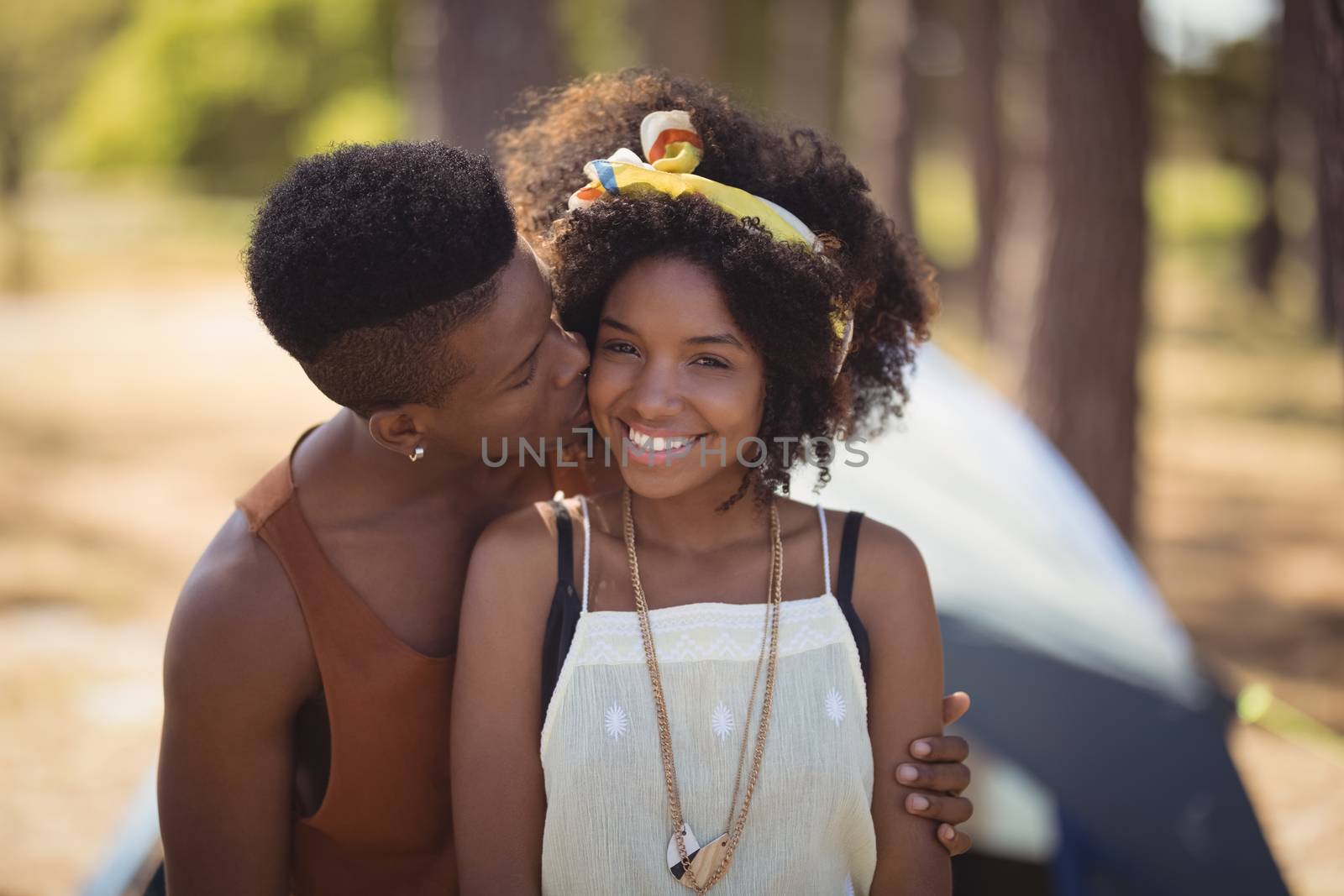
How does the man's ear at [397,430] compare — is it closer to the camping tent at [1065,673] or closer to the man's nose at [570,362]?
the man's nose at [570,362]

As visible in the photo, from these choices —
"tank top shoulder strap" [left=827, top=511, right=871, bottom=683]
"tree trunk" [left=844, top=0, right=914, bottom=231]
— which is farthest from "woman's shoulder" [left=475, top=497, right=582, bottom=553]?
"tree trunk" [left=844, top=0, right=914, bottom=231]

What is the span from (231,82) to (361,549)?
3003 centimetres

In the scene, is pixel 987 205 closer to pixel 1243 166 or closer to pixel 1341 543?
pixel 1341 543

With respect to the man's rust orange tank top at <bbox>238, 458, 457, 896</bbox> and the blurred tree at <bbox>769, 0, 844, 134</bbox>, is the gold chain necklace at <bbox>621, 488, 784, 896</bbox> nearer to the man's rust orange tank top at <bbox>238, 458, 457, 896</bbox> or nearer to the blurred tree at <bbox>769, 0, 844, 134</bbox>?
the man's rust orange tank top at <bbox>238, 458, 457, 896</bbox>

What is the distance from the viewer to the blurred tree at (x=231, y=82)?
94.4 ft

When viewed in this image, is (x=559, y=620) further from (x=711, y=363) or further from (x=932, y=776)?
(x=932, y=776)

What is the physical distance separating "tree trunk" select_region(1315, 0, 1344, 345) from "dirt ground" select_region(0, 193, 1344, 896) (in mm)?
2090

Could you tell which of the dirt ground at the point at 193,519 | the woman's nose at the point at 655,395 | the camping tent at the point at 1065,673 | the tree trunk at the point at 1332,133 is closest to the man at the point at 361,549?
the woman's nose at the point at 655,395

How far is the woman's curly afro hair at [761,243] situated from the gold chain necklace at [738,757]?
27 centimetres

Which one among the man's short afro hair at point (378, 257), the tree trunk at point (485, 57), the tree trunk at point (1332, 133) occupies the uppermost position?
the tree trunk at point (485, 57)

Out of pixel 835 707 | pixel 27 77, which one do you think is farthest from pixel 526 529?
pixel 27 77

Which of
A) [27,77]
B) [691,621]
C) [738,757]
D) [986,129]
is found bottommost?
[738,757]

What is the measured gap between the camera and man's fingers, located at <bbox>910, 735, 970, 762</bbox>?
2.11m

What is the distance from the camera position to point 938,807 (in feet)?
6.97
